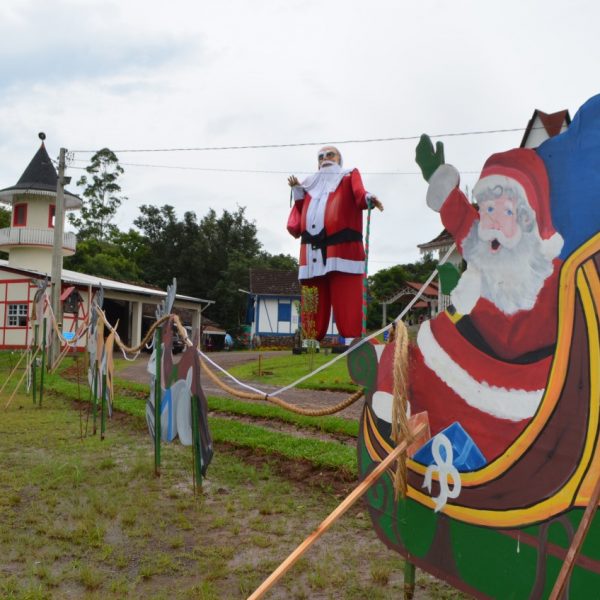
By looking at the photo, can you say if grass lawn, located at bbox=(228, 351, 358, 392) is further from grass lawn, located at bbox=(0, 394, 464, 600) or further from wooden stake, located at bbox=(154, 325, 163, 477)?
wooden stake, located at bbox=(154, 325, 163, 477)

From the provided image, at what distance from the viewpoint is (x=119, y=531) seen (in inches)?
163

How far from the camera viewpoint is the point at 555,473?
6.72ft

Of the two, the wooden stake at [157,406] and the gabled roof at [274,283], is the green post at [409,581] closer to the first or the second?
the wooden stake at [157,406]

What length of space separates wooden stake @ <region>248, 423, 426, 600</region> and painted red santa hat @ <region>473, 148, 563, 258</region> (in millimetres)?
938

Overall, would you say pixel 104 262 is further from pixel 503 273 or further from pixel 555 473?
pixel 555 473

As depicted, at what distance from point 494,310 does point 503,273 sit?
0.15m

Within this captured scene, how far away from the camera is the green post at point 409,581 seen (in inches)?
114

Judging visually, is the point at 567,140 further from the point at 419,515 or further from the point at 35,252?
the point at 35,252

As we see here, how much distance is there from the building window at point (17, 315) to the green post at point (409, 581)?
23.3 m

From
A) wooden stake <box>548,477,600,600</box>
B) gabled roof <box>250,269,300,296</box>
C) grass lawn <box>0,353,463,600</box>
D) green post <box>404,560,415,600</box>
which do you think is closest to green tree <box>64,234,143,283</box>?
gabled roof <box>250,269,300,296</box>

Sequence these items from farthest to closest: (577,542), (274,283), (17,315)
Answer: (274,283) < (17,315) < (577,542)

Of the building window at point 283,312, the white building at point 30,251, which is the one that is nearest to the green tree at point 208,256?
the building window at point 283,312

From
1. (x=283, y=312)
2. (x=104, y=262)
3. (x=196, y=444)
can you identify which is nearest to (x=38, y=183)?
(x=104, y=262)

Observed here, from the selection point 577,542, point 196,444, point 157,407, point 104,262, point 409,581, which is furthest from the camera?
point 104,262
